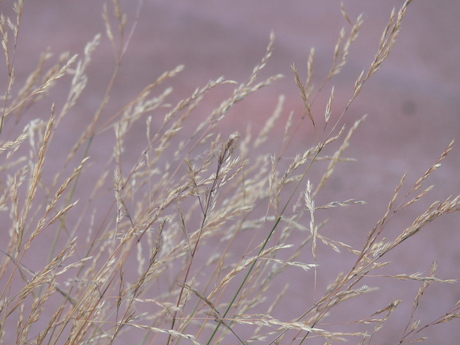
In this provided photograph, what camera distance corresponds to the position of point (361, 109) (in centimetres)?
319

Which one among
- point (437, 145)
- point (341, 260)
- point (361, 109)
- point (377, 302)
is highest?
point (361, 109)

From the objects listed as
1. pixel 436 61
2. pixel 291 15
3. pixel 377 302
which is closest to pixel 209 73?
pixel 291 15

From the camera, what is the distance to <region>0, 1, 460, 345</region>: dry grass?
0.90 m

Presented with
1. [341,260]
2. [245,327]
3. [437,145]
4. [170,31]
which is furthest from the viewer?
[170,31]

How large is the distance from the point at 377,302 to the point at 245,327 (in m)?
0.52

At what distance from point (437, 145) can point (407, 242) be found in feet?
2.21

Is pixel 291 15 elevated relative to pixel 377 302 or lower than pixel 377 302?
elevated

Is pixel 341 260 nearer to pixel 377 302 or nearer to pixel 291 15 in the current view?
pixel 377 302

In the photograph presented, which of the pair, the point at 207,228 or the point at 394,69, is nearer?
the point at 207,228

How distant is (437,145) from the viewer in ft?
9.97

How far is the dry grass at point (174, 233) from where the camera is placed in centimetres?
90

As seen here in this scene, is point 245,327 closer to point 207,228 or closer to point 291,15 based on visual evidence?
point 207,228

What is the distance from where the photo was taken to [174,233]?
1292 millimetres

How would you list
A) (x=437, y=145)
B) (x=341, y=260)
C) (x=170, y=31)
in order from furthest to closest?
1. (x=170, y=31)
2. (x=437, y=145)
3. (x=341, y=260)
